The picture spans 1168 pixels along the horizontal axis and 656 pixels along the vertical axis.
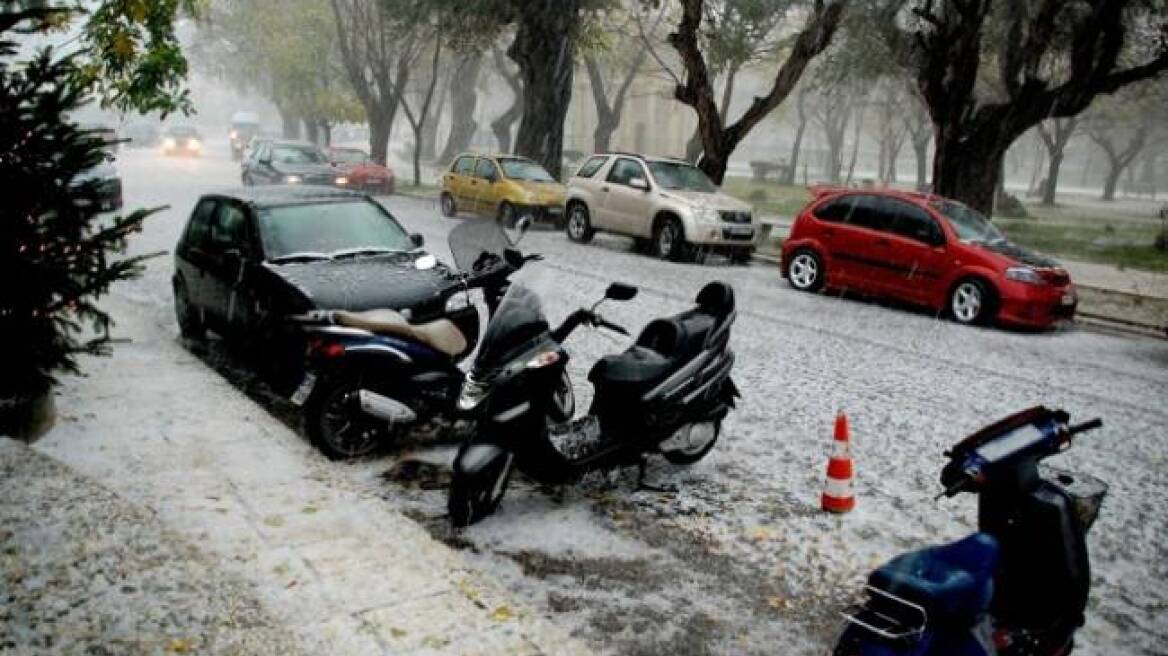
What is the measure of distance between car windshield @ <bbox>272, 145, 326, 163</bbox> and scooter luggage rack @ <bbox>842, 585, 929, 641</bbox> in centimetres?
2666

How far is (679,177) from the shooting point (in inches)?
711

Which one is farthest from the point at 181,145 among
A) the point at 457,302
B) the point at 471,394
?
the point at 471,394

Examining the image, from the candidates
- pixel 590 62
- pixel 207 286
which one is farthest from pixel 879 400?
pixel 590 62

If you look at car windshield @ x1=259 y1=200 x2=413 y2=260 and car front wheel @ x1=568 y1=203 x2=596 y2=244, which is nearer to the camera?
car windshield @ x1=259 y1=200 x2=413 y2=260

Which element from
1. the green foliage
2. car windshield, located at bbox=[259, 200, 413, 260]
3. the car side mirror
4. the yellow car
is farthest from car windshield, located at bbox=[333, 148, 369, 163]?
the green foliage

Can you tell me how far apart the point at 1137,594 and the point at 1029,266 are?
27.7 ft

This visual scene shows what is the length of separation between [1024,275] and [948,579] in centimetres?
1070

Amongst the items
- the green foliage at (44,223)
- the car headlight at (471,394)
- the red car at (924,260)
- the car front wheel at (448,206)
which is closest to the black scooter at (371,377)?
the car headlight at (471,394)

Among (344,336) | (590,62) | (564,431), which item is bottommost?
(564,431)

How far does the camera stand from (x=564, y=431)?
18.3 feet

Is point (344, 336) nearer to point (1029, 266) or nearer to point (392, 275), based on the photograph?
point (392, 275)

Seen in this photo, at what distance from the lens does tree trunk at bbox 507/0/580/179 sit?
23016 millimetres

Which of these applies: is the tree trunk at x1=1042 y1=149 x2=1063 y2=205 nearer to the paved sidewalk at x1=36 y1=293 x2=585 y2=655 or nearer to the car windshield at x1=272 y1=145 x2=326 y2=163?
the car windshield at x1=272 y1=145 x2=326 y2=163

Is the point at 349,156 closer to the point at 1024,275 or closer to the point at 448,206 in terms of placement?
the point at 448,206
